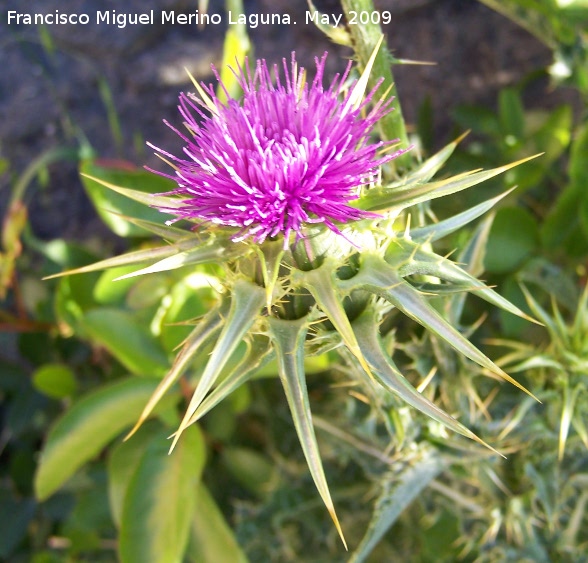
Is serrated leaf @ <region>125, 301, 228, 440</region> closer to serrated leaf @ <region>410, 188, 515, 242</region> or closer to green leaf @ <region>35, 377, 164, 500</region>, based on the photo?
serrated leaf @ <region>410, 188, 515, 242</region>

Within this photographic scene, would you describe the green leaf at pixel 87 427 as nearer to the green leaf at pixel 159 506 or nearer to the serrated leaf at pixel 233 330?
the green leaf at pixel 159 506

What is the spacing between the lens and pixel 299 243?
0.55 meters

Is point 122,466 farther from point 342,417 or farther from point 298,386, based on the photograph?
point 298,386

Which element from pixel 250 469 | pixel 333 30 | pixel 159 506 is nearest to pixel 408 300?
pixel 333 30

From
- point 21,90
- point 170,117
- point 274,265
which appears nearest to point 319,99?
point 274,265

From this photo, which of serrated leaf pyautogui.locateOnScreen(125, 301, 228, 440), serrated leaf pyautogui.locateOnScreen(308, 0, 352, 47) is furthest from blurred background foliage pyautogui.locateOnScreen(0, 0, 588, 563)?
serrated leaf pyautogui.locateOnScreen(308, 0, 352, 47)

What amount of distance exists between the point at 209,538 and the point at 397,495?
33cm

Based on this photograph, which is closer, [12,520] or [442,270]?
[442,270]

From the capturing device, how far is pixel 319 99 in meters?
0.56

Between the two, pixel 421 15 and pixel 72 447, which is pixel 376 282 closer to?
pixel 72 447

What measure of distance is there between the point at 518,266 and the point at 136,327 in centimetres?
61

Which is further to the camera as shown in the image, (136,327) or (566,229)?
(566,229)

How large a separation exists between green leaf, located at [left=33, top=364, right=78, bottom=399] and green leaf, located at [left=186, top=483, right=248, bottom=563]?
0.34 metres

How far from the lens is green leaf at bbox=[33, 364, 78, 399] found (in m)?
1.16
